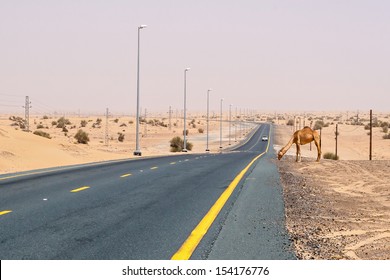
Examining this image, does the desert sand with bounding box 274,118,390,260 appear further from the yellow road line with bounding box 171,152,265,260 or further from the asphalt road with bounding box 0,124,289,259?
the yellow road line with bounding box 171,152,265,260

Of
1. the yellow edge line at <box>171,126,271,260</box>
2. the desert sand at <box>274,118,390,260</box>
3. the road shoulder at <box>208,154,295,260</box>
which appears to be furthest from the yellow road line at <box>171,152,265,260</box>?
the desert sand at <box>274,118,390,260</box>

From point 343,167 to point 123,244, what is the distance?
21.2m

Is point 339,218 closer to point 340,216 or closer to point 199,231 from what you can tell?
point 340,216

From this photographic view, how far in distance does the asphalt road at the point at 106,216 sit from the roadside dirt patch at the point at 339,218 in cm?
115

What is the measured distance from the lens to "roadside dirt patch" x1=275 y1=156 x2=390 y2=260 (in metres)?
7.41

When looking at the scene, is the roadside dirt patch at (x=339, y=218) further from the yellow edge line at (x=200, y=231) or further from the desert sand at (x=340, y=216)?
the yellow edge line at (x=200, y=231)

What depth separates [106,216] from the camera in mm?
9648

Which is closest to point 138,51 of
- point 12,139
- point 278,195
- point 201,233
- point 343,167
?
point 12,139

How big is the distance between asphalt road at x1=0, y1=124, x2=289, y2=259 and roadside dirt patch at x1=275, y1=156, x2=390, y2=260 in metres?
1.15

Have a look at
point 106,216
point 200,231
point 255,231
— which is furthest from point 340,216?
point 106,216

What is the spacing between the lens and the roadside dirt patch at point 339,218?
7407mm

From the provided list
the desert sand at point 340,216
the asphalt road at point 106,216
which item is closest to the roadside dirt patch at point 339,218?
the desert sand at point 340,216

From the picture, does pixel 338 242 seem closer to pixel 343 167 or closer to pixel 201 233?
pixel 201 233

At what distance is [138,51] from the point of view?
1535 inches
